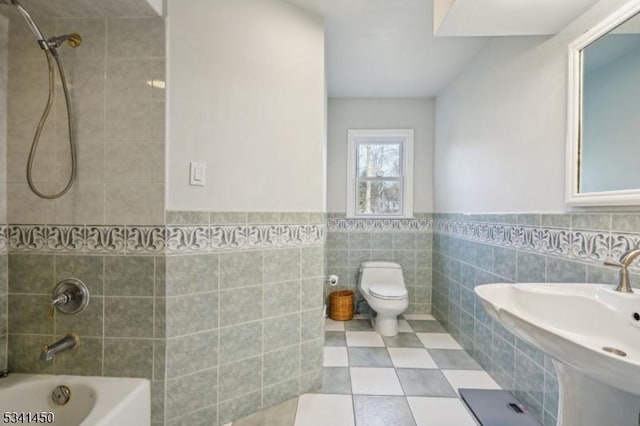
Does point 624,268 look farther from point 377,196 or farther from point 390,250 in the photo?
point 377,196

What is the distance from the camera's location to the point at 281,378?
65.4 inches

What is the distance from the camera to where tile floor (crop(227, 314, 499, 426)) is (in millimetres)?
1561

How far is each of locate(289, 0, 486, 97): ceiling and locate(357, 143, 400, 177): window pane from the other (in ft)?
1.78

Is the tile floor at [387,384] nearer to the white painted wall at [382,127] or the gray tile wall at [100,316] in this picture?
the gray tile wall at [100,316]

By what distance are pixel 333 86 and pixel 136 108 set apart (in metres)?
1.98

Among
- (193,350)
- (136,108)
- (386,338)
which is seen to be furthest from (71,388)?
(386,338)

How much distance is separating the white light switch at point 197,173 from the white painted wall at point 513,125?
1770 millimetres

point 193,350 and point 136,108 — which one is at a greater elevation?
point 136,108

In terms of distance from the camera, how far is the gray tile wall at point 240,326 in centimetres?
138

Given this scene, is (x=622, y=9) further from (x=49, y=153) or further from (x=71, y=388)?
(x=71, y=388)

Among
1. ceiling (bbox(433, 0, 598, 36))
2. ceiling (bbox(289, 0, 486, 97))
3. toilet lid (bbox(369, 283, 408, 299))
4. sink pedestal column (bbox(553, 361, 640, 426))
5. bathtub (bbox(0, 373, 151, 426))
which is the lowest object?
bathtub (bbox(0, 373, 151, 426))

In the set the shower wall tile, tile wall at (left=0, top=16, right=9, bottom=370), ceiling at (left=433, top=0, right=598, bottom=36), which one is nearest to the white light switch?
the shower wall tile

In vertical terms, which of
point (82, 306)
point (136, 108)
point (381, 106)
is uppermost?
point (381, 106)

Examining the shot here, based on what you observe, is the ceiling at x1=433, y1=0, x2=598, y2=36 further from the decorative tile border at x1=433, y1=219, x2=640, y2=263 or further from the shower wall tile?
the shower wall tile
